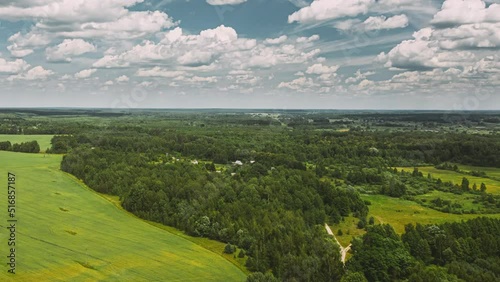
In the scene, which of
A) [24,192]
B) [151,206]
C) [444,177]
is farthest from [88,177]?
[444,177]

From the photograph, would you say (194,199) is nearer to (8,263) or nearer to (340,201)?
(340,201)

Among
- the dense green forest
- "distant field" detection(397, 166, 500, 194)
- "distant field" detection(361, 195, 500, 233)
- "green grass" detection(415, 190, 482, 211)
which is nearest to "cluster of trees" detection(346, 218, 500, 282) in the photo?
the dense green forest

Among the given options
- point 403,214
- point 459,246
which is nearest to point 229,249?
point 459,246

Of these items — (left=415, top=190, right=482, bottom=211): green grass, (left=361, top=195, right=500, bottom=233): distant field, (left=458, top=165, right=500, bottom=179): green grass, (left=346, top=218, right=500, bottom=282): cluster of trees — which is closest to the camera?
(left=346, top=218, right=500, bottom=282): cluster of trees

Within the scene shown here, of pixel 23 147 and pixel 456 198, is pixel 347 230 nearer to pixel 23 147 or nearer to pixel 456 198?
pixel 456 198

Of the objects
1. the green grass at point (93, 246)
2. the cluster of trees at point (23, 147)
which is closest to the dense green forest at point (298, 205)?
the cluster of trees at point (23, 147)

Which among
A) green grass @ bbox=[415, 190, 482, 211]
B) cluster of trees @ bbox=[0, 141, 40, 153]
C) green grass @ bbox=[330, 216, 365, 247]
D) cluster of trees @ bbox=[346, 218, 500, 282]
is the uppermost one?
cluster of trees @ bbox=[0, 141, 40, 153]

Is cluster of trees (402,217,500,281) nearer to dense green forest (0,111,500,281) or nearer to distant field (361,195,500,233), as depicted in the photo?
dense green forest (0,111,500,281)
